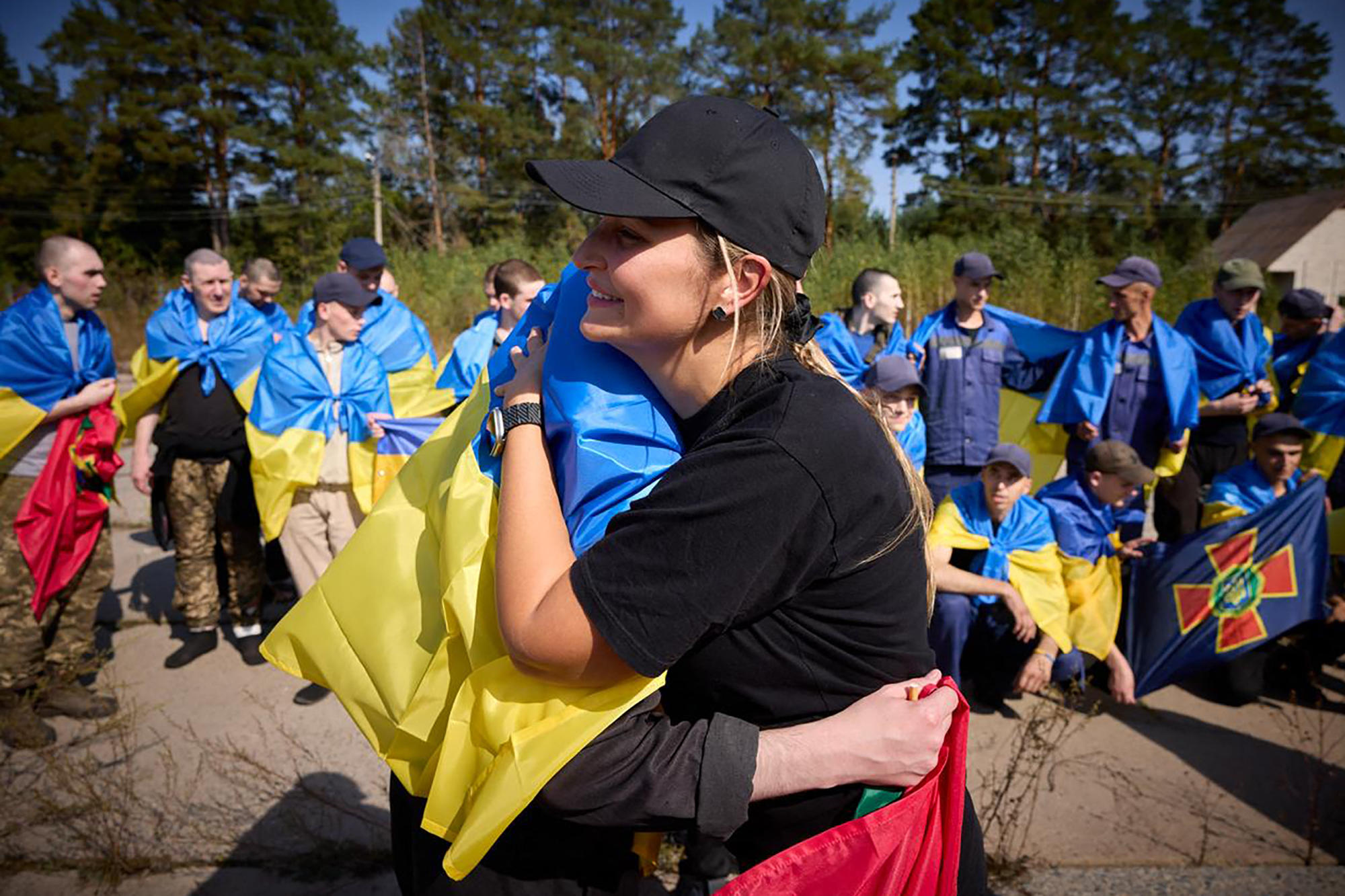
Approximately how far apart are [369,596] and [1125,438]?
17.2 ft

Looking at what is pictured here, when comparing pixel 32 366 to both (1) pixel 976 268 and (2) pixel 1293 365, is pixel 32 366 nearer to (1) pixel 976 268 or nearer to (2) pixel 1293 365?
(1) pixel 976 268

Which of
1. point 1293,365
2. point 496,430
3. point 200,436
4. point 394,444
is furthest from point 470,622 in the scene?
point 1293,365

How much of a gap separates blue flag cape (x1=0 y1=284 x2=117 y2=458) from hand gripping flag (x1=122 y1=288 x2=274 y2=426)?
1.94ft

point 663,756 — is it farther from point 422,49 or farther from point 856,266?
point 422,49

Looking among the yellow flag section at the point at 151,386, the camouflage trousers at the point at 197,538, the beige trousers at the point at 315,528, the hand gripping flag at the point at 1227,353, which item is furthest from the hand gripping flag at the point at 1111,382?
the camouflage trousers at the point at 197,538

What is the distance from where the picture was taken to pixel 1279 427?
4559 millimetres

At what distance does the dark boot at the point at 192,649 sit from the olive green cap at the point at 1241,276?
23.4 feet

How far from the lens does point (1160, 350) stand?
5.16 meters

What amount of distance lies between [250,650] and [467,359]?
2.22 meters

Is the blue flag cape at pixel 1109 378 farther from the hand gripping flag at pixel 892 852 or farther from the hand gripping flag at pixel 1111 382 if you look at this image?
the hand gripping flag at pixel 892 852

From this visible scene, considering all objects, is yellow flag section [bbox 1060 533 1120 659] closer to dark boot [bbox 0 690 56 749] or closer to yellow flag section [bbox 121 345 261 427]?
yellow flag section [bbox 121 345 261 427]

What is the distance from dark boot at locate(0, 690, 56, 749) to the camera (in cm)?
367

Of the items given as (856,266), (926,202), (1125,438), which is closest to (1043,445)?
(1125,438)

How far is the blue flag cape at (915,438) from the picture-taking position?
15.8 feet
